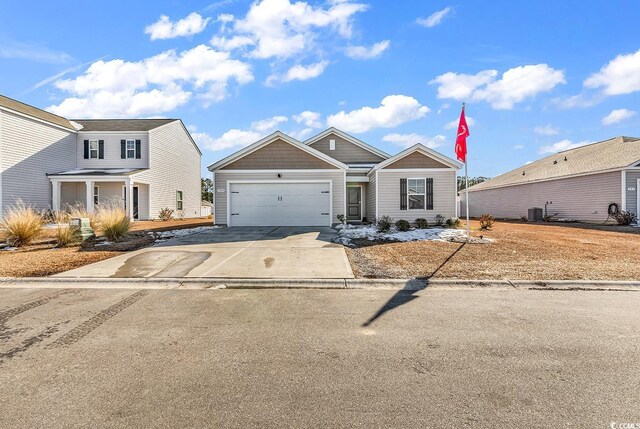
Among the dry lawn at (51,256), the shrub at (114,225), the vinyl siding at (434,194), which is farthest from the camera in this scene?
the vinyl siding at (434,194)

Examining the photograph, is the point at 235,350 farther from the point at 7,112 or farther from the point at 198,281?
the point at 7,112

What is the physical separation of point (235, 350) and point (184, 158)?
27379mm

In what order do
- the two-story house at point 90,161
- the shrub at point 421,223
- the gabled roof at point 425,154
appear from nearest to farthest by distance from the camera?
the shrub at point 421,223, the gabled roof at point 425,154, the two-story house at point 90,161

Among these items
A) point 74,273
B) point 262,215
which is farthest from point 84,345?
point 262,215

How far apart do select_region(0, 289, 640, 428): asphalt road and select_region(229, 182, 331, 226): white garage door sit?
11.8 m

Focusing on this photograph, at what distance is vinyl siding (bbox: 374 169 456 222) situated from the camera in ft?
55.8

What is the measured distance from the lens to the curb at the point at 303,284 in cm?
615

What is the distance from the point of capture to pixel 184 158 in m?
28.3

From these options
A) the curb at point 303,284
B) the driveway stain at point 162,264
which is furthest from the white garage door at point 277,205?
the curb at point 303,284

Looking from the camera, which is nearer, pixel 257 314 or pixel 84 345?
pixel 84 345

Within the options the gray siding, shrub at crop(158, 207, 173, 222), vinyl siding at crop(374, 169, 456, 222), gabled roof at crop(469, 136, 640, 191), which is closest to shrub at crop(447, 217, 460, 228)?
vinyl siding at crop(374, 169, 456, 222)

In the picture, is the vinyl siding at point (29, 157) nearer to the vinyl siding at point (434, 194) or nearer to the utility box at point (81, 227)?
the utility box at point (81, 227)

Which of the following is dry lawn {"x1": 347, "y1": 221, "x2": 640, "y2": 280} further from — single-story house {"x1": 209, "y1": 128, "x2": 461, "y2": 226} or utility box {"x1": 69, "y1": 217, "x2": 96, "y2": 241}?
utility box {"x1": 69, "y1": 217, "x2": 96, "y2": 241}

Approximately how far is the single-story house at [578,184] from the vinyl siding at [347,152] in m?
12.0
